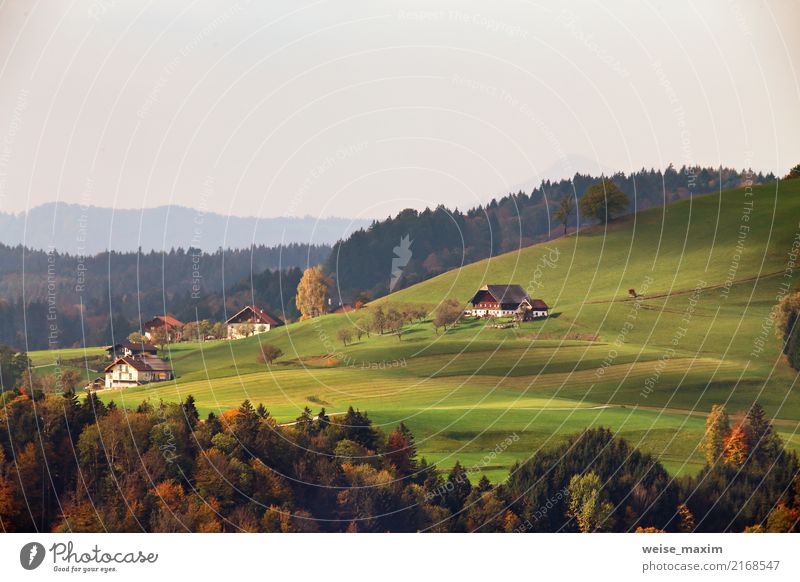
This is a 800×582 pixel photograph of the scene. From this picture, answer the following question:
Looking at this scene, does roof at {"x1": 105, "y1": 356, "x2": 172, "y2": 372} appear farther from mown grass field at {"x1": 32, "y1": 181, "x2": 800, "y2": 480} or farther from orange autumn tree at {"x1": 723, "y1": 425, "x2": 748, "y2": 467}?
orange autumn tree at {"x1": 723, "y1": 425, "x2": 748, "y2": 467}

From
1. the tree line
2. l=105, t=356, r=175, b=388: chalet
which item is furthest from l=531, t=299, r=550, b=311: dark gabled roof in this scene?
l=105, t=356, r=175, b=388: chalet

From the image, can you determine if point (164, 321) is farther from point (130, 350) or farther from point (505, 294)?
point (505, 294)

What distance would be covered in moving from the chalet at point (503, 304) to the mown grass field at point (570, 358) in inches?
17.3

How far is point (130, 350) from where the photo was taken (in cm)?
4738

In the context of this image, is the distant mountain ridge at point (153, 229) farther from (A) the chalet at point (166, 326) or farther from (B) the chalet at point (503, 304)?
(B) the chalet at point (503, 304)

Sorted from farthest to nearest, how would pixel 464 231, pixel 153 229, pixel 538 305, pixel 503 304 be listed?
pixel 464 231 → pixel 538 305 → pixel 503 304 → pixel 153 229

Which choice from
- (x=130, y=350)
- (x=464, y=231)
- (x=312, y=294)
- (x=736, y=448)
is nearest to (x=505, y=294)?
(x=464, y=231)

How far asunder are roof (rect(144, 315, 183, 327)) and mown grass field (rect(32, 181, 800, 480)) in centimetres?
97

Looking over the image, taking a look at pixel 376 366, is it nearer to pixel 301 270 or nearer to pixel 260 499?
pixel 301 270

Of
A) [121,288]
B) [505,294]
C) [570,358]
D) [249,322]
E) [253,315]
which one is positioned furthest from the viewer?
[505,294]

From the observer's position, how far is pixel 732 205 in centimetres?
5853

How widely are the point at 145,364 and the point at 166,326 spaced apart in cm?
166

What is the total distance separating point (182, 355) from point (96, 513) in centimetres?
831

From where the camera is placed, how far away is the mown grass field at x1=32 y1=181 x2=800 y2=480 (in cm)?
4522
